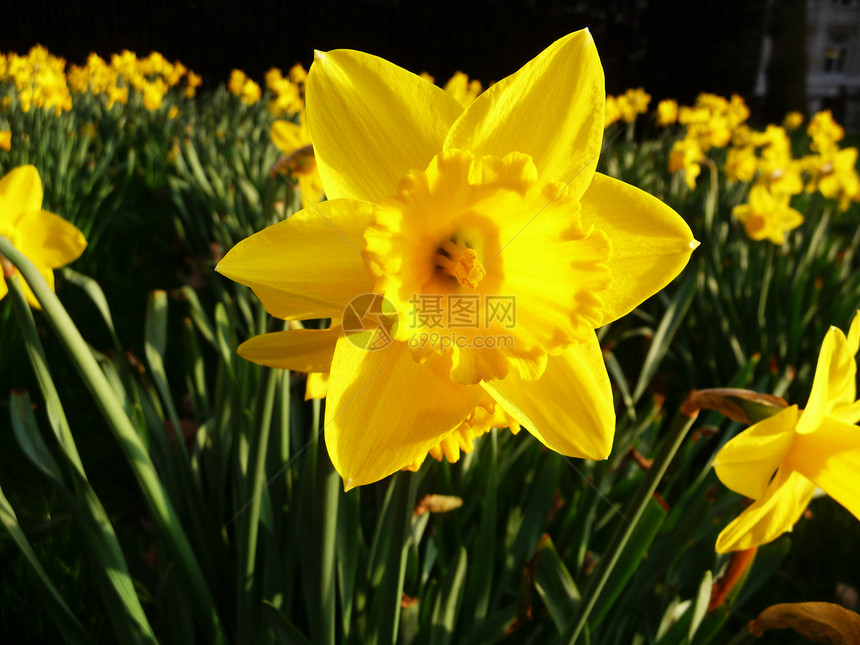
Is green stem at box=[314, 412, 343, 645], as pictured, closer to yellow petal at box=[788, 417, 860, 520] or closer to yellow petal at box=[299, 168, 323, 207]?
yellow petal at box=[788, 417, 860, 520]

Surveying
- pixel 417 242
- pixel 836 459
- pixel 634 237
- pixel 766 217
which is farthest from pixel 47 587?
pixel 766 217

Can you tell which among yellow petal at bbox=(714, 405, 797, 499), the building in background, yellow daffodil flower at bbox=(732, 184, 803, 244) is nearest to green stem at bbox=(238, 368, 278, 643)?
yellow petal at bbox=(714, 405, 797, 499)

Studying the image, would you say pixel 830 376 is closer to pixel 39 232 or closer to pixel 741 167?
pixel 39 232

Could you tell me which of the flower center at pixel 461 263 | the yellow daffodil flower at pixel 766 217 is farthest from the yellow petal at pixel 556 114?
the yellow daffodil flower at pixel 766 217

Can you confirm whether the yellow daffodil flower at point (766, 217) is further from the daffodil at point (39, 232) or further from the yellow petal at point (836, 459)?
the daffodil at point (39, 232)

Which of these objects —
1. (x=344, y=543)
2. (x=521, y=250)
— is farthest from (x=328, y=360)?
(x=344, y=543)

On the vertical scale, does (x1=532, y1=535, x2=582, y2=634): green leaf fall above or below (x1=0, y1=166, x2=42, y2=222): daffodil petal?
below

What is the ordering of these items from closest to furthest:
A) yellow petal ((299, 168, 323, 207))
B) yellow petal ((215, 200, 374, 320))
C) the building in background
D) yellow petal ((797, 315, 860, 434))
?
yellow petal ((215, 200, 374, 320)) → yellow petal ((797, 315, 860, 434)) → yellow petal ((299, 168, 323, 207)) → the building in background
